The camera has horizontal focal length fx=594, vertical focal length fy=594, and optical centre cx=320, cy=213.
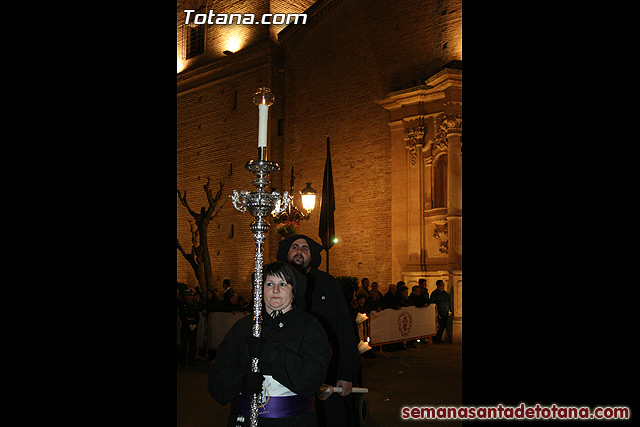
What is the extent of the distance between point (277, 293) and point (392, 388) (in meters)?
6.22

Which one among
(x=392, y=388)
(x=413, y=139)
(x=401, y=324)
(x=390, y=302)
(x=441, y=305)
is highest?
(x=413, y=139)

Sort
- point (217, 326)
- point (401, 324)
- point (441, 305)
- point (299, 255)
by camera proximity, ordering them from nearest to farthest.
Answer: point (299, 255), point (217, 326), point (401, 324), point (441, 305)

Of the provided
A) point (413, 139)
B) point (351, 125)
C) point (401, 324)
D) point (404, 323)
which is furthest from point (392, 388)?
point (351, 125)

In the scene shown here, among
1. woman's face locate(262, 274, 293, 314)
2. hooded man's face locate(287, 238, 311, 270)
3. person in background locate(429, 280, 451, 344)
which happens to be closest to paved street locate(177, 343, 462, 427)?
person in background locate(429, 280, 451, 344)

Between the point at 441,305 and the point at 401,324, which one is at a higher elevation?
the point at 441,305

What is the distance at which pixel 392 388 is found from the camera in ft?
30.0

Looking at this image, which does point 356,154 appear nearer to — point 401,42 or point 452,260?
point 401,42

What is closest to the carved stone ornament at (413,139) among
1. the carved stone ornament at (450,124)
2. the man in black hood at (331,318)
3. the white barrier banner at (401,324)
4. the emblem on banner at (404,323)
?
the carved stone ornament at (450,124)

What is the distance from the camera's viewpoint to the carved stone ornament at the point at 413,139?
57.7 feet

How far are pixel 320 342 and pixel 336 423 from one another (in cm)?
175

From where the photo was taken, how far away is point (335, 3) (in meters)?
21.6

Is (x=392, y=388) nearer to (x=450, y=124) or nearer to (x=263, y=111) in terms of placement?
(x=263, y=111)

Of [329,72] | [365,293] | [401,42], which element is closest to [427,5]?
[401,42]

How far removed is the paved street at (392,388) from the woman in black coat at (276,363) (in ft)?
12.1
